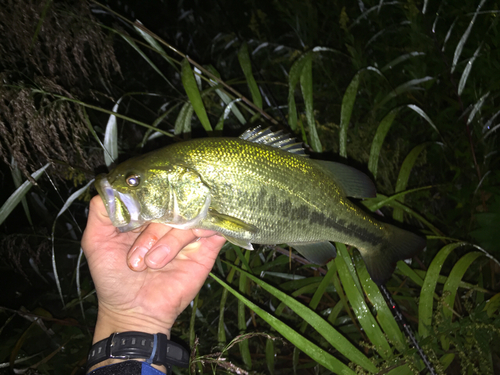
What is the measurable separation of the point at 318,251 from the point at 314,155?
845 millimetres

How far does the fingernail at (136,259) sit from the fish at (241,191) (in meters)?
0.15

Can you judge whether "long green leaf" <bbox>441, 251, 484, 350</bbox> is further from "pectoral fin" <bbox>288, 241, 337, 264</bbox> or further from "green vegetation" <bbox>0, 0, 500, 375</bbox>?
"pectoral fin" <bbox>288, 241, 337, 264</bbox>

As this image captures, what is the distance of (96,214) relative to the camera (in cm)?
181

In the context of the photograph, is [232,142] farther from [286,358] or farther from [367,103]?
[286,358]

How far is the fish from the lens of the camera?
1685mm

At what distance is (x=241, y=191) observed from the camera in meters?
1.77

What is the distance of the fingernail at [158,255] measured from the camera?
1.68m

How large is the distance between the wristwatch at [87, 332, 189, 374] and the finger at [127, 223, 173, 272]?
1.43 feet

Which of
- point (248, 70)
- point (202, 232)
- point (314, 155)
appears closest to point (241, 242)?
point (202, 232)

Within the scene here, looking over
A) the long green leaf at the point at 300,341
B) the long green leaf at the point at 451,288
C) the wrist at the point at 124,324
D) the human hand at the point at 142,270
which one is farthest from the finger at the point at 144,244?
the long green leaf at the point at 451,288

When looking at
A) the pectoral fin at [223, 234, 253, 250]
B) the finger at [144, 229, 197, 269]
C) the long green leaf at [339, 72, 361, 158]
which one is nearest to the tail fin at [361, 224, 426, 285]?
the long green leaf at [339, 72, 361, 158]

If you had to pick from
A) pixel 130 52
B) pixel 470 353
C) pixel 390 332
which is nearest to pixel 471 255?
pixel 470 353

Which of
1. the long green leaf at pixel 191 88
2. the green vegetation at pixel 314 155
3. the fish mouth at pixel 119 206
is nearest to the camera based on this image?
the fish mouth at pixel 119 206

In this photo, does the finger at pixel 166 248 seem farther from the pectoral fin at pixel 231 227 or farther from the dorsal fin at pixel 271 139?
the dorsal fin at pixel 271 139
